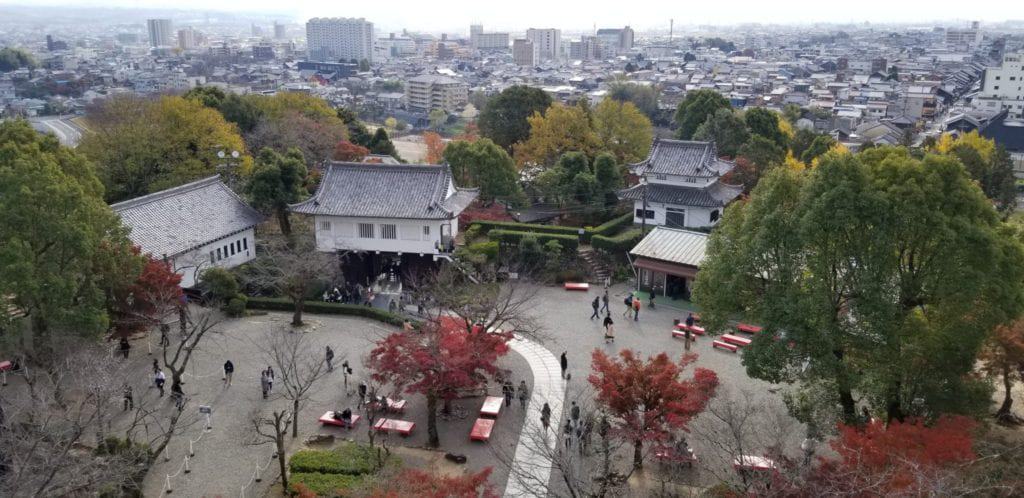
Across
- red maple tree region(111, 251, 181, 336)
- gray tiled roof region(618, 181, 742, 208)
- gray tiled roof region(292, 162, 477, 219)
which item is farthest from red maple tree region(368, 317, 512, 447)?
gray tiled roof region(618, 181, 742, 208)

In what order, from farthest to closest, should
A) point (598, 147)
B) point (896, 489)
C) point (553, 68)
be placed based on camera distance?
point (553, 68) → point (598, 147) → point (896, 489)

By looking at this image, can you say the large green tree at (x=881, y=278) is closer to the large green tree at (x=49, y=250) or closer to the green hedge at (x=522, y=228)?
the large green tree at (x=49, y=250)

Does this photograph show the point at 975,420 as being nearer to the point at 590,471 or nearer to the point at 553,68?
the point at 590,471

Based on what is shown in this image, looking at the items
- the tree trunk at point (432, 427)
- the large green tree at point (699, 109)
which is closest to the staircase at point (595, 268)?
the tree trunk at point (432, 427)

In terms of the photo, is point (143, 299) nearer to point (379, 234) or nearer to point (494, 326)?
point (379, 234)

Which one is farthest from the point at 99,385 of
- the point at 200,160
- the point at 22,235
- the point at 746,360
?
the point at 200,160

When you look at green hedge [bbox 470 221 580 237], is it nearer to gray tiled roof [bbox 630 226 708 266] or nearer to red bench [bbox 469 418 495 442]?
gray tiled roof [bbox 630 226 708 266]

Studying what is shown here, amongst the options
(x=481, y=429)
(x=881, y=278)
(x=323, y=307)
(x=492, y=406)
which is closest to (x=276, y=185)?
(x=323, y=307)

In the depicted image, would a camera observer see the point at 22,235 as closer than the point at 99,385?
No
